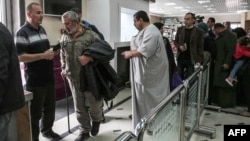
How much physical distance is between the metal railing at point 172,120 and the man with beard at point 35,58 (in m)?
1.21

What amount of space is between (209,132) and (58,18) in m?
3.04

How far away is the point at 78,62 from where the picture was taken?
104 inches

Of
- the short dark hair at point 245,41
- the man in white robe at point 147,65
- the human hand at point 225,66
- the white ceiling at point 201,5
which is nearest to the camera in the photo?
the man in white robe at point 147,65

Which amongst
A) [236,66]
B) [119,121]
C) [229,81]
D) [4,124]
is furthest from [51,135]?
[236,66]

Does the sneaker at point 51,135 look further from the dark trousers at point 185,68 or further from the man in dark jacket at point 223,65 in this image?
the man in dark jacket at point 223,65

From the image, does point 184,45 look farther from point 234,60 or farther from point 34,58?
point 34,58

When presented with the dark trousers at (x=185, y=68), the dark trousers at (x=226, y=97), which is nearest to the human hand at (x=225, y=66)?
the dark trousers at (x=226, y=97)

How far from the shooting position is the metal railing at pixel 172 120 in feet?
3.91

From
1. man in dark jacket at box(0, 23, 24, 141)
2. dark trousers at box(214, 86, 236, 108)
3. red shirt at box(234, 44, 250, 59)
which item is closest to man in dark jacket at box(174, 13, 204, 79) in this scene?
red shirt at box(234, 44, 250, 59)

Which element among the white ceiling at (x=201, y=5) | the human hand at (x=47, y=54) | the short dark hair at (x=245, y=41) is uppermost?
the white ceiling at (x=201, y=5)

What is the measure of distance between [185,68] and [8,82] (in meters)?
3.03

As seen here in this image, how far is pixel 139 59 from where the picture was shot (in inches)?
109

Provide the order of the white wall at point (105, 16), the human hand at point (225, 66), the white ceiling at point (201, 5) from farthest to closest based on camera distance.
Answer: the white ceiling at point (201, 5) → the white wall at point (105, 16) → the human hand at point (225, 66)

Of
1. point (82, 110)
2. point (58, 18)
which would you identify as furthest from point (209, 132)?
point (58, 18)
